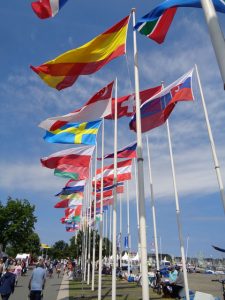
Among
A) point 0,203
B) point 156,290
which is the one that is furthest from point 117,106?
point 0,203

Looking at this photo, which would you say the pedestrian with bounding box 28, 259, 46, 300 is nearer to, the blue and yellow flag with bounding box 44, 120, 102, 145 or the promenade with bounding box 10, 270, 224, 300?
the blue and yellow flag with bounding box 44, 120, 102, 145

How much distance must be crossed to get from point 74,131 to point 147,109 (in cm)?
456

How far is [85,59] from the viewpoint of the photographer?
37.5ft

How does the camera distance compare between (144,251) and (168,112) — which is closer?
(144,251)

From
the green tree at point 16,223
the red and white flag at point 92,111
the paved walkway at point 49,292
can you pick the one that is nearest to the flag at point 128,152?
the red and white flag at point 92,111

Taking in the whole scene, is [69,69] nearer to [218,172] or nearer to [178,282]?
[218,172]

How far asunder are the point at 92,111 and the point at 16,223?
68.5m

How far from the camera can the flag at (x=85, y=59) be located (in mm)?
11312

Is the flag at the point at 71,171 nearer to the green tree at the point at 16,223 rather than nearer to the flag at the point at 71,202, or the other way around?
the flag at the point at 71,202

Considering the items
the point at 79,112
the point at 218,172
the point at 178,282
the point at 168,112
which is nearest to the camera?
the point at 218,172

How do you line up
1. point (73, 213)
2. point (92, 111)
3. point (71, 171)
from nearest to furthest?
point (92, 111), point (71, 171), point (73, 213)

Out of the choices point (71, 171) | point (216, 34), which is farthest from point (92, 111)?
point (216, 34)

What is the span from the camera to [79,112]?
14695 millimetres

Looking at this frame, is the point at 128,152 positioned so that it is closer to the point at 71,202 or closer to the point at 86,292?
the point at 86,292
